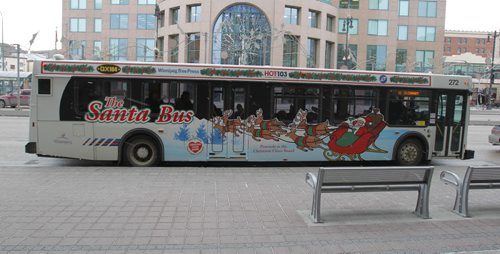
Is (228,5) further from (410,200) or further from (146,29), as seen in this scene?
(410,200)

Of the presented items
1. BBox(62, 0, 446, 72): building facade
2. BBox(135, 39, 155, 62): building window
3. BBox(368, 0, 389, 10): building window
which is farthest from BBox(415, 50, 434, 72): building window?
BBox(135, 39, 155, 62): building window

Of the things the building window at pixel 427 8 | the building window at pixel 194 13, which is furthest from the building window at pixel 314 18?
the building window at pixel 427 8

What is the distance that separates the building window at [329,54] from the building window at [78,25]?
37.0 m

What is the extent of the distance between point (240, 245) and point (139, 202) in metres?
2.47

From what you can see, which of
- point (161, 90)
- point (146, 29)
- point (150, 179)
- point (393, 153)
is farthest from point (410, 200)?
point (146, 29)

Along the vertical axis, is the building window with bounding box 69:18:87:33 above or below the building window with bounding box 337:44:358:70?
above

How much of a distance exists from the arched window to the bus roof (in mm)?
41883

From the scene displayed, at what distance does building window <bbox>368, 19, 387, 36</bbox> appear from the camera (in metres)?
60.0

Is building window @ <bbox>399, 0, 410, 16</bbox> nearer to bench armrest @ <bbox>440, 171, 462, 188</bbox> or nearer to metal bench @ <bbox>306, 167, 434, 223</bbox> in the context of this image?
bench armrest @ <bbox>440, 171, 462, 188</bbox>

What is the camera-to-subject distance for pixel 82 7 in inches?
2606

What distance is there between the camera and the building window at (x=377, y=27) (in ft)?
197

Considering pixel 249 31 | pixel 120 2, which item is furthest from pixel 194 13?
pixel 120 2

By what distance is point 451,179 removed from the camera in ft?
21.8

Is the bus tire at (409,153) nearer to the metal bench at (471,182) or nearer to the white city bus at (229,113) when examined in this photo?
the white city bus at (229,113)
